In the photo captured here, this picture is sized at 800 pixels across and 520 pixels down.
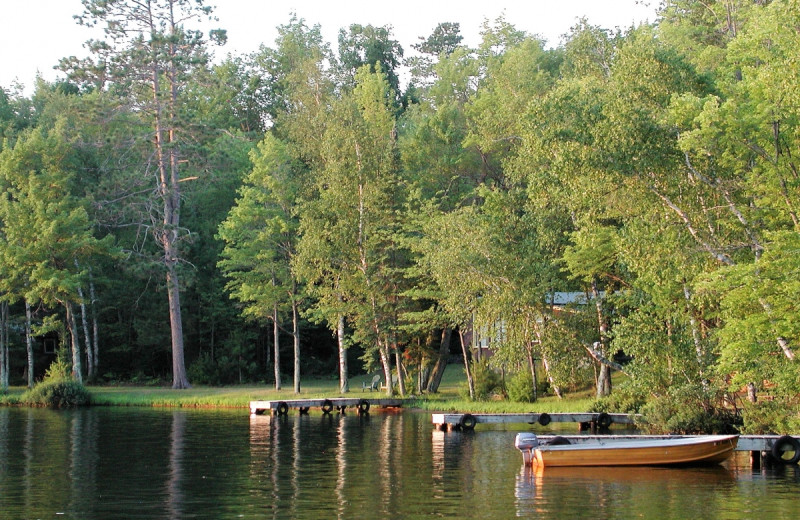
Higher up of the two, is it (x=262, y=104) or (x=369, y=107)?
(x=262, y=104)

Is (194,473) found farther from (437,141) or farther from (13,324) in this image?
(13,324)

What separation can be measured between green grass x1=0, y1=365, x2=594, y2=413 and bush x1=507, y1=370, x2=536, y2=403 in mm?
493

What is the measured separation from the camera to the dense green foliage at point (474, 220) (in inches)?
1019

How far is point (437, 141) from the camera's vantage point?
49.2m

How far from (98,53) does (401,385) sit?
2401 centimetres

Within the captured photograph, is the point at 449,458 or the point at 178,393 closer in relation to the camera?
the point at 449,458

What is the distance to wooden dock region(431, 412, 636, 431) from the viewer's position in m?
31.6

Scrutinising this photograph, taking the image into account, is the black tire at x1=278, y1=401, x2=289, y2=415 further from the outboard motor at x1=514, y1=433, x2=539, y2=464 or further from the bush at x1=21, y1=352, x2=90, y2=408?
the outboard motor at x1=514, y1=433, x2=539, y2=464

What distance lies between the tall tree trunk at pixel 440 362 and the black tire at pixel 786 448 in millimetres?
23195

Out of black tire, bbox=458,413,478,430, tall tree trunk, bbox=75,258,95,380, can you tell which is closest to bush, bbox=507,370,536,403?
black tire, bbox=458,413,478,430

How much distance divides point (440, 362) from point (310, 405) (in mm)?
8427

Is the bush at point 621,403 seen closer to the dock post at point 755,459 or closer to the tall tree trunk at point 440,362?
the dock post at point 755,459

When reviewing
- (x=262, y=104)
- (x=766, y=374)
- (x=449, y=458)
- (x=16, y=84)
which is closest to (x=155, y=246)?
(x=262, y=104)

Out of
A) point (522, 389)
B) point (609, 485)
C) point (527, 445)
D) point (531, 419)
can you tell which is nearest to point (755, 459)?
point (609, 485)
